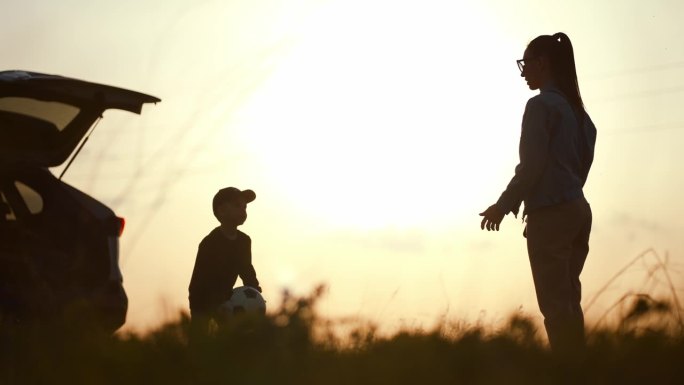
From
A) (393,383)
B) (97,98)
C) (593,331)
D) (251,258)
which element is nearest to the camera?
(393,383)

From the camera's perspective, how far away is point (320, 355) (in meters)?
4.98

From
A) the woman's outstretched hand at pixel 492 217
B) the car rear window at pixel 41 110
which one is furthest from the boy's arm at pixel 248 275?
the woman's outstretched hand at pixel 492 217

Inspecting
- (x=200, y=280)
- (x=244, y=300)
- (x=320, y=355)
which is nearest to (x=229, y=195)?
(x=200, y=280)

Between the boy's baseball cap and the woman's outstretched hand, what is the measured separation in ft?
12.6

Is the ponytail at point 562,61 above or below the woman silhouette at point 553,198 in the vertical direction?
above

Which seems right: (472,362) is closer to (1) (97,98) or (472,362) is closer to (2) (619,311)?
(2) (619,311)

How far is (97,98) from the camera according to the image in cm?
833

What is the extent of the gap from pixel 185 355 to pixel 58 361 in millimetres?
517

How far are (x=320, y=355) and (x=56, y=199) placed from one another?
3.75 metres

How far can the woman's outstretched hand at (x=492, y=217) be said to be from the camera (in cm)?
686

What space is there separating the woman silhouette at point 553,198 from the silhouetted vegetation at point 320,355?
1246 millimetres

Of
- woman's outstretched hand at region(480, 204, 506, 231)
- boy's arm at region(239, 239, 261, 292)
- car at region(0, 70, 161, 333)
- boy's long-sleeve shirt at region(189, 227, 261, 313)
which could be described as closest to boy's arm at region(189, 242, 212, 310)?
boy's long-sleeve shirt at region(189, 227, 261, 313)

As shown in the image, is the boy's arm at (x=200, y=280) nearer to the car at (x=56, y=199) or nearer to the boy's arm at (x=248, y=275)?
the boy's arm at (x=248, y=275)

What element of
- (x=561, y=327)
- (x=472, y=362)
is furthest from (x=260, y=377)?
(x=561, y=327)
